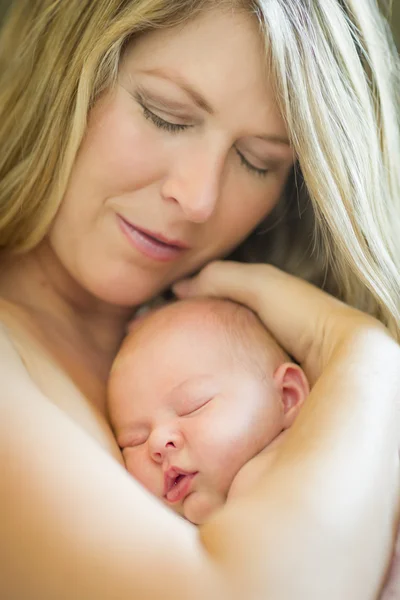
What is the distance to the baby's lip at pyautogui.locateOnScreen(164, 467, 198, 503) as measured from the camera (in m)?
1.21

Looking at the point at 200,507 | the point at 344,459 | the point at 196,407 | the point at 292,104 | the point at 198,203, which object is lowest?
the point at 200,507

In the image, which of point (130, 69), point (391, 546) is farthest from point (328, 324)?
point (130, 69)

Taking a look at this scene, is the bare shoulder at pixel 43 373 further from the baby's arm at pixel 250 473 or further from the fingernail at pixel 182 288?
the fingernail at pixel 182 288

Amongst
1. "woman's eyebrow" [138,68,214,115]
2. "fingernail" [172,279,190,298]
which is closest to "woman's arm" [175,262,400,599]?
"fingernail" [172,279,190,298]

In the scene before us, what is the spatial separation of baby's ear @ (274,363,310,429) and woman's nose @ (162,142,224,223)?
332 mm

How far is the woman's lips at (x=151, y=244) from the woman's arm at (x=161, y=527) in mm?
485

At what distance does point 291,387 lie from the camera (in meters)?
1.34

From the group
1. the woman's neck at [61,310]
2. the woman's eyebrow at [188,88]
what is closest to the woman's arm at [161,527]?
the woman's neck at [61,310]

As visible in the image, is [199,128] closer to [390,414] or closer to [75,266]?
[75,266]

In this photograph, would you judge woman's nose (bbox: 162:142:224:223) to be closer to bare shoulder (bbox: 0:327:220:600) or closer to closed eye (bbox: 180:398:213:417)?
closed eye (bbox: 180:398:213:417)

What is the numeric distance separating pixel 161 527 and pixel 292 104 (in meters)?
0.80

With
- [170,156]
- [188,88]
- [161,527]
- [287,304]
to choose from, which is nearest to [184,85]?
[188,88]

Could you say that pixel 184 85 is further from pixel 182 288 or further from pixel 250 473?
pixel 250 473

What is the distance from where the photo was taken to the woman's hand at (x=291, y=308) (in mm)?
1333
